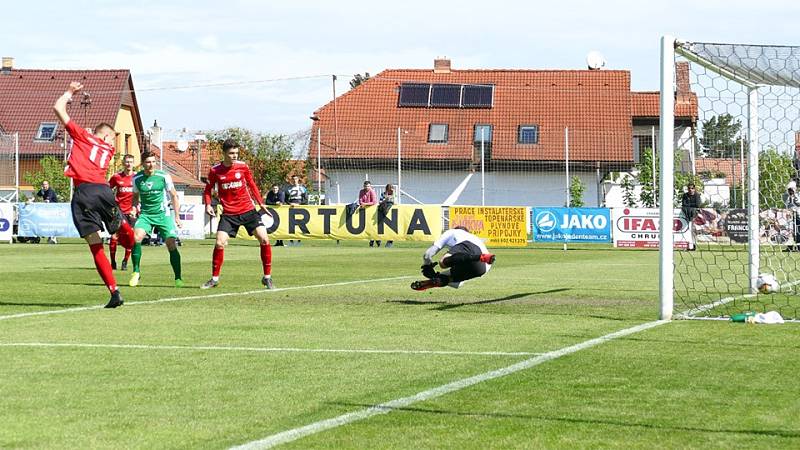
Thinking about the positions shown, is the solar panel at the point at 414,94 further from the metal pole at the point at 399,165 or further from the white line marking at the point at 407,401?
the white line marking at the point at 407,401

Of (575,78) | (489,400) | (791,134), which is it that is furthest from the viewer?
(575,78)

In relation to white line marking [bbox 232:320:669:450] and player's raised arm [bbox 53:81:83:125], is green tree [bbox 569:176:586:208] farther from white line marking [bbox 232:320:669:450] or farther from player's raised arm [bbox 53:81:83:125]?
white line marking [bbox 232:320:669:450]

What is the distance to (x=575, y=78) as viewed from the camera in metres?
57.1

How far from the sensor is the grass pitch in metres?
5.89

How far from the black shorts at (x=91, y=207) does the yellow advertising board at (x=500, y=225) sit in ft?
73.6

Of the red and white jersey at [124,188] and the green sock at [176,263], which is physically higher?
the red and white jersey at [124,188]

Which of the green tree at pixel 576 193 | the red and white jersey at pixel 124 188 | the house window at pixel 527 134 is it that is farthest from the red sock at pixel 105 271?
the house window at pixel 527 134

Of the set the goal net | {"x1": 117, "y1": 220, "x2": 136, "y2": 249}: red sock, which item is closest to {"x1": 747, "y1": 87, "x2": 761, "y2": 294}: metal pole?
the goal net

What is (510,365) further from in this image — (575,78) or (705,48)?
(575,78)

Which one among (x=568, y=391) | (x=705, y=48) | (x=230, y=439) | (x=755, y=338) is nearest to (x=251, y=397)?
(x=230, y=439)

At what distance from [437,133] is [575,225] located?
1964cm

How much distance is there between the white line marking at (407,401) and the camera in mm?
5707

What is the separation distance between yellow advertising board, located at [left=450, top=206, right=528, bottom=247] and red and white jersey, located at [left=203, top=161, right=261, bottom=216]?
61.9ft

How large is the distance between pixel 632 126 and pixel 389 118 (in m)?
10.7
